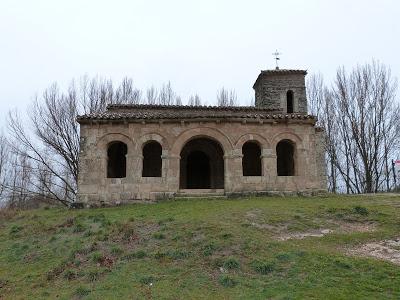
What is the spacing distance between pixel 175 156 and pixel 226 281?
29.2 ft

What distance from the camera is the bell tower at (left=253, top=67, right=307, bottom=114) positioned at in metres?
21.0

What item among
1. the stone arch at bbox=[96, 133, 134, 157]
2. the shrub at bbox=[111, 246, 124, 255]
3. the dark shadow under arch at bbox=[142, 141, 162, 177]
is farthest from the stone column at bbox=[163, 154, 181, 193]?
the shrub at bbox=[111, 246, 124, 255]

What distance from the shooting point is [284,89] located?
21.2 meters

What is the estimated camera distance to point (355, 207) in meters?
13.2

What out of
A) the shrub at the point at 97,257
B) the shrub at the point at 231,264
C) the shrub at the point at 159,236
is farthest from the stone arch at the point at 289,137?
the shrub at the point at 97,257

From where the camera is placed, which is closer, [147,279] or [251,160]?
[147,279]

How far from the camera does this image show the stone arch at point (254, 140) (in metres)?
17.0

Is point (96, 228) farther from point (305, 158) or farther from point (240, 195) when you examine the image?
point (305, 158)

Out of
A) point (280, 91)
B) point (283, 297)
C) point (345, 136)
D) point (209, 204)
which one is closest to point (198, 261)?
point (283, 297)

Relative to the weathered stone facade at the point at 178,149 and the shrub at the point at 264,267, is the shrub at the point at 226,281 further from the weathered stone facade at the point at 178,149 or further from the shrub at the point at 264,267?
the weathered stone facade at the point at 178,149

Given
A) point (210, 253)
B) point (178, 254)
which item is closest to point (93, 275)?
point (178, 254)

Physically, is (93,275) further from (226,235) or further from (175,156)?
(175,156)

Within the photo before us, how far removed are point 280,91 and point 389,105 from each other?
9.33 m

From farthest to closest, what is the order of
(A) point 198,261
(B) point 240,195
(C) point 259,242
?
(B) point 240,195 < (C) point 259,242 < (A) point 198,261
